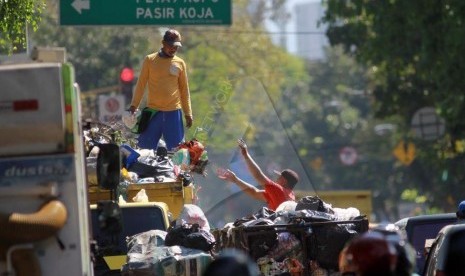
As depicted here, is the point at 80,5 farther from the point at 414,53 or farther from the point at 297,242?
the point at 414,53

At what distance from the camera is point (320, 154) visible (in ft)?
306

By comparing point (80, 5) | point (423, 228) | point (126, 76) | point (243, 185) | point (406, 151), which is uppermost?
point (80, 5)

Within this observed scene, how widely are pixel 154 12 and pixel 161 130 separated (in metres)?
2.16

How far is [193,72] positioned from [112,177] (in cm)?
5208

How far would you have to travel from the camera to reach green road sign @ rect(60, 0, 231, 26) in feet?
72.1

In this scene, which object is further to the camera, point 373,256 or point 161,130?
point 161,130

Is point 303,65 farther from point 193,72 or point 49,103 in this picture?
point 49,103

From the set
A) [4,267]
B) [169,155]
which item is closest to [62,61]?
[4,267]

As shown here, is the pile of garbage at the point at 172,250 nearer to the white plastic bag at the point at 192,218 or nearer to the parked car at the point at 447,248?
the white plastic bag at the point at 192,218

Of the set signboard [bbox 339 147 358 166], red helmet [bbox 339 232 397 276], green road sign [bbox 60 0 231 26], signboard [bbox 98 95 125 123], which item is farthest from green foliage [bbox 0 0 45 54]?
signboard [bbox 339 147 358 166]

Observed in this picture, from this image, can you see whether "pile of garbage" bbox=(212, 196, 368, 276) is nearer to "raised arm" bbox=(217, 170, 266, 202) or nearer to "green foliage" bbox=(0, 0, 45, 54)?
"green foliage" bbox=(0, 0, 45, 54)

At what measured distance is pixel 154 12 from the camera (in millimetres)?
22094

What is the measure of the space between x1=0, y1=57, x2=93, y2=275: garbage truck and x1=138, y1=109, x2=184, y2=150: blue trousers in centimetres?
880

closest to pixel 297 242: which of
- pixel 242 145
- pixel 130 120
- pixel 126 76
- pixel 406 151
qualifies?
pixel 242 145
